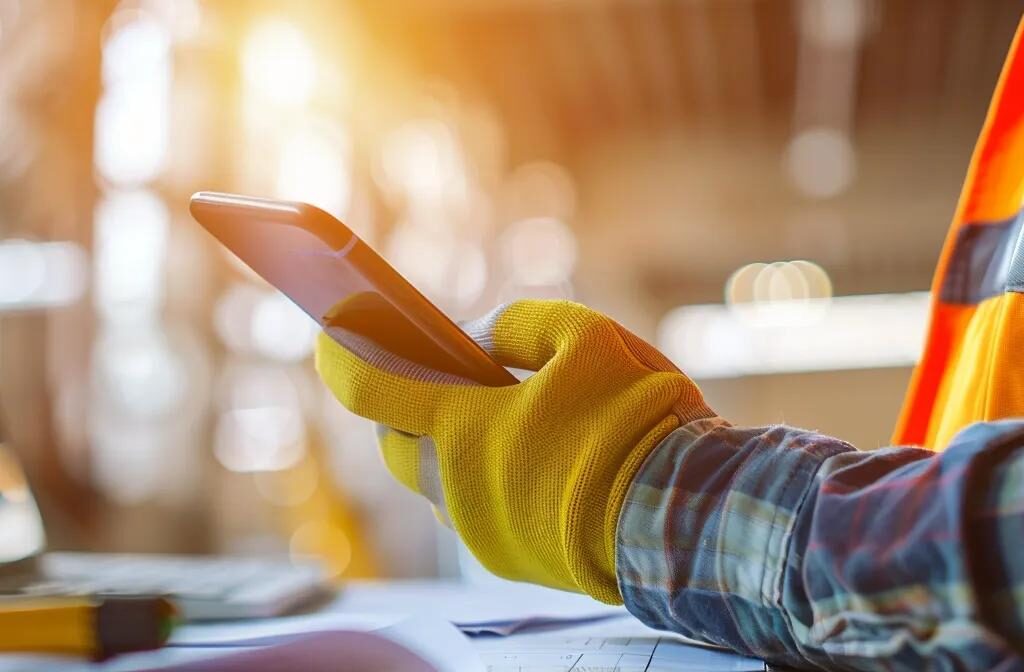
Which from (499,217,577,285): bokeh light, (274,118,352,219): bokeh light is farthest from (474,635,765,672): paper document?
(499,217,577,285): bokeh light

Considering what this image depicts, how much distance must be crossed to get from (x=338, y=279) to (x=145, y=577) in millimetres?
372

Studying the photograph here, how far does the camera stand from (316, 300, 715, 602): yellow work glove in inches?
14.9

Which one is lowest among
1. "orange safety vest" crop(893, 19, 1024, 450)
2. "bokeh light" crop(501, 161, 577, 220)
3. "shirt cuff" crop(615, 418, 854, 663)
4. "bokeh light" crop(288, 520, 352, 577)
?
"bokeh light" crop(288, 520, 352, 577)

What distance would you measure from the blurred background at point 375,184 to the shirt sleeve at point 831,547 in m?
0.24

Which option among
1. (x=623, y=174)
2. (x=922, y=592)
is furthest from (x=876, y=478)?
(x=623, y=174)

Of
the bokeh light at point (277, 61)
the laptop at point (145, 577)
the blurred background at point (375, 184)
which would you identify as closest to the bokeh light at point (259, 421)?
the blurred background at point (375, 184)

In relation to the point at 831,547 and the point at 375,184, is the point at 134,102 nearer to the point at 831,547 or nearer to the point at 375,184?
the point at 375,184

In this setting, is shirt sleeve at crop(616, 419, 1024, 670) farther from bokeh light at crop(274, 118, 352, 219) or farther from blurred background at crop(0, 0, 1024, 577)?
bokeh light at crop(274, 118, 352, 219)

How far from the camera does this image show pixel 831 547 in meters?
0.31

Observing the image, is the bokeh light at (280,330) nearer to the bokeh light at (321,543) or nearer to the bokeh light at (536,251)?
the bokeh light at (321,543)

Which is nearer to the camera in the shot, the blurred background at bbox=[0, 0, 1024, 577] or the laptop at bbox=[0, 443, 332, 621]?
the laptop at bbox=[0, 443, 332, 621]

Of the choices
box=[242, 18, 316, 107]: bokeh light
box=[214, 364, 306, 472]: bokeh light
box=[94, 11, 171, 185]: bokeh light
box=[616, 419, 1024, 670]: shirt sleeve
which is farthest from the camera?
box=[214, 364, 306, 472]: bokeh light

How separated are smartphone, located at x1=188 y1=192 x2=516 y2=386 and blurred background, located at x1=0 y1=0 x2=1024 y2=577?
0.26 meters

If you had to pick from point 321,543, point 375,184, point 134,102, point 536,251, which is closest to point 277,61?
point 134,102
